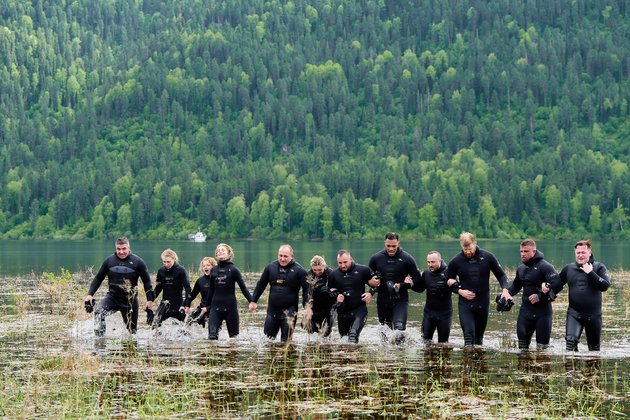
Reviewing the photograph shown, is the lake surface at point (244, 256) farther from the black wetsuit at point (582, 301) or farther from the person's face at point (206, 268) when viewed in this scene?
the black wetsuit at point (582, 301)

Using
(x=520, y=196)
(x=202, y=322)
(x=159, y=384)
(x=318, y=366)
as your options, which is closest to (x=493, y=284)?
(x=202, y=322)

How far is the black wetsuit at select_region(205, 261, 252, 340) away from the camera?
24500mm

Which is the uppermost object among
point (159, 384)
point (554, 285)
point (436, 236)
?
point (436, 236)

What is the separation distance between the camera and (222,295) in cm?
2459

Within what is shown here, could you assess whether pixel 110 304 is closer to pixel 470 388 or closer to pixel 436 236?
pixel 470 388

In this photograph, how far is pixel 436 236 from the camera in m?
189

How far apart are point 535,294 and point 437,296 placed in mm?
2316

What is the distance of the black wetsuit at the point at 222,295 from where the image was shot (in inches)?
965

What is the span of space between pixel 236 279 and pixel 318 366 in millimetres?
5074

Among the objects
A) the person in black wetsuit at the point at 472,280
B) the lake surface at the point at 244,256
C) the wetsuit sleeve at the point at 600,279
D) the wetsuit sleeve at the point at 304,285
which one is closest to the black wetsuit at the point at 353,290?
the wetsuit sleeve at the point at 304,285

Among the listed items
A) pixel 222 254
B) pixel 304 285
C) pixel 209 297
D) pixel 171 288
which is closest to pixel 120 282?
pixel 171 288

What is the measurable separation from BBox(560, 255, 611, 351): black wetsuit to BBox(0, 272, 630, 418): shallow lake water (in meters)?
0.51

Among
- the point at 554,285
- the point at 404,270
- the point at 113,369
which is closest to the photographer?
the point at 113,369

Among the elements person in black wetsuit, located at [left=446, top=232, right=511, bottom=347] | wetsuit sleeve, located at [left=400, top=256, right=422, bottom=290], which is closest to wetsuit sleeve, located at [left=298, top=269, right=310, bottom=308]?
wetsuit sleeve, located at [left=400, top=256, right=422, bottom=290]
